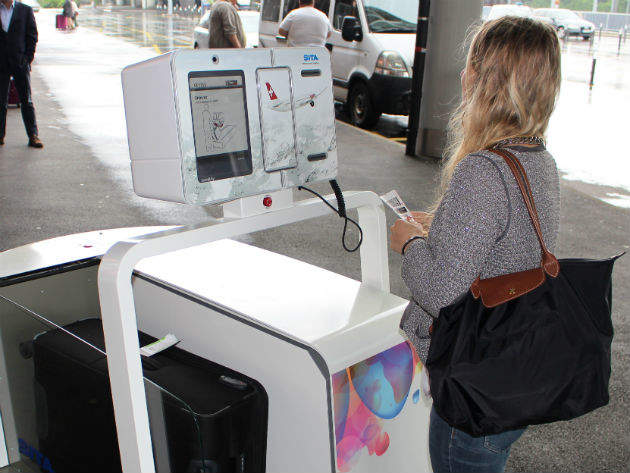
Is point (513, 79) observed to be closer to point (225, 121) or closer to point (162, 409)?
point (225, 121)

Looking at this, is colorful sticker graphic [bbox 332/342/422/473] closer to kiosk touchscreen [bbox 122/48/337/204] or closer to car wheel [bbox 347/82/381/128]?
kiosk touchscreen [bbox 122/48/337/204]

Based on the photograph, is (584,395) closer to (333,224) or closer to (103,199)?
(333,224)

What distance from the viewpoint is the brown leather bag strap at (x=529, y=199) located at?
1.28m

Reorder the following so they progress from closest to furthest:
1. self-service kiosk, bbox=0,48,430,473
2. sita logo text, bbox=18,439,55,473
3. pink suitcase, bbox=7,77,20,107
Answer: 1. self-service kiosk, bbox=0,48,430,473
2. sita logo text, bbox=18,439,55,473
3. pink suitcase, bbox=7,77,20,107

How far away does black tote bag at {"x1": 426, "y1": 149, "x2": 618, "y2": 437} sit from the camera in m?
1.31

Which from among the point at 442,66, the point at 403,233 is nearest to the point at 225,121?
the point at 403,233

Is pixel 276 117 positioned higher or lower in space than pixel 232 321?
higher

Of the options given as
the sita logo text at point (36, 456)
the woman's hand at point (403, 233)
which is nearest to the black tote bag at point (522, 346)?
the woman's hand at point (403, 233)

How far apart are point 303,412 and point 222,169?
0.59 meters

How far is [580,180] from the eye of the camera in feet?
22.4

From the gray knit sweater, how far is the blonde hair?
0.21ft

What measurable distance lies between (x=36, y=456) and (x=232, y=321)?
1.10 meters

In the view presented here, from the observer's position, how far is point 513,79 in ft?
4.40

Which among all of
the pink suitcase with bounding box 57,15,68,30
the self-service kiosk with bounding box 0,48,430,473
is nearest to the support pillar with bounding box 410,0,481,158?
the self-service kiosk with bounding box 0,48,430,473
